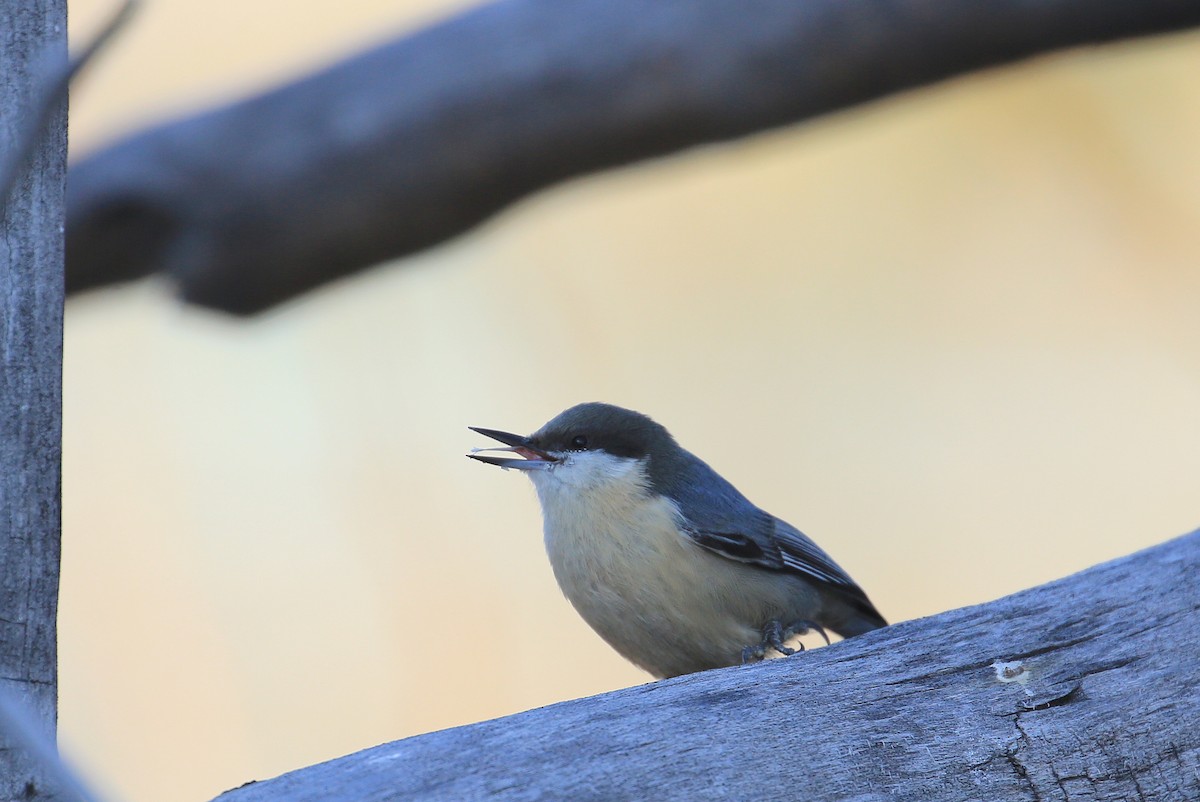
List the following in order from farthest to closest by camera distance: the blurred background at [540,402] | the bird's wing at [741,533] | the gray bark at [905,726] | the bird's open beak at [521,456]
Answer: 1. the blurred background at [540,402]
2. the bird's open beak at [521,456]
3. the bird's wing at [741,533]
4. the gray bark at [905,726]

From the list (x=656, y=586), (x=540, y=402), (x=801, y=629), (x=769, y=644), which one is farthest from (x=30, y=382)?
(x=540, y=402)

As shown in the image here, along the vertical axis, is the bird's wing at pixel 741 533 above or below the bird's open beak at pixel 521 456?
below

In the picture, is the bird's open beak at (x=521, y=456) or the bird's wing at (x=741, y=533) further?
the bird's open beak at (x=521, y=456)

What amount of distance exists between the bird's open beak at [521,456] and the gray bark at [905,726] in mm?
972

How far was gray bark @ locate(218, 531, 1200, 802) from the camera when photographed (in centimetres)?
155

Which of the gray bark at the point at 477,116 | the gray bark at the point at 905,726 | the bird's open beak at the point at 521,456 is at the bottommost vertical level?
the gray bark at the point at 905,726

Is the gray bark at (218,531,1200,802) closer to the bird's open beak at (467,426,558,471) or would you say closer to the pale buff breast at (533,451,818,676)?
the pale buff breast at (533,451,818,676)

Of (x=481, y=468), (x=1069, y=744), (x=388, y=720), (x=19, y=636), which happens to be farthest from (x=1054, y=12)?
(x=388, y=720)

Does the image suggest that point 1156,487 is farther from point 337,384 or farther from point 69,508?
point 69,508

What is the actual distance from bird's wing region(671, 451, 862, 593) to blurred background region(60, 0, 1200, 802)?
193 cm

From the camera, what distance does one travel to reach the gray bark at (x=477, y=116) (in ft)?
10.9

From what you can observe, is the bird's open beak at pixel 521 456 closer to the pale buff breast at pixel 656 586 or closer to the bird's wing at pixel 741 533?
the pale buff breast at pixel 656 586

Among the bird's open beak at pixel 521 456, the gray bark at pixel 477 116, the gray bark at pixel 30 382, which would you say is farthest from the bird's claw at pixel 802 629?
the gray bark at pixel 477 116

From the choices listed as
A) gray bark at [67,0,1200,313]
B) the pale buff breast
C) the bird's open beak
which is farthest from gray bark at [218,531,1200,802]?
gray bark at [67,0,1200,313]
